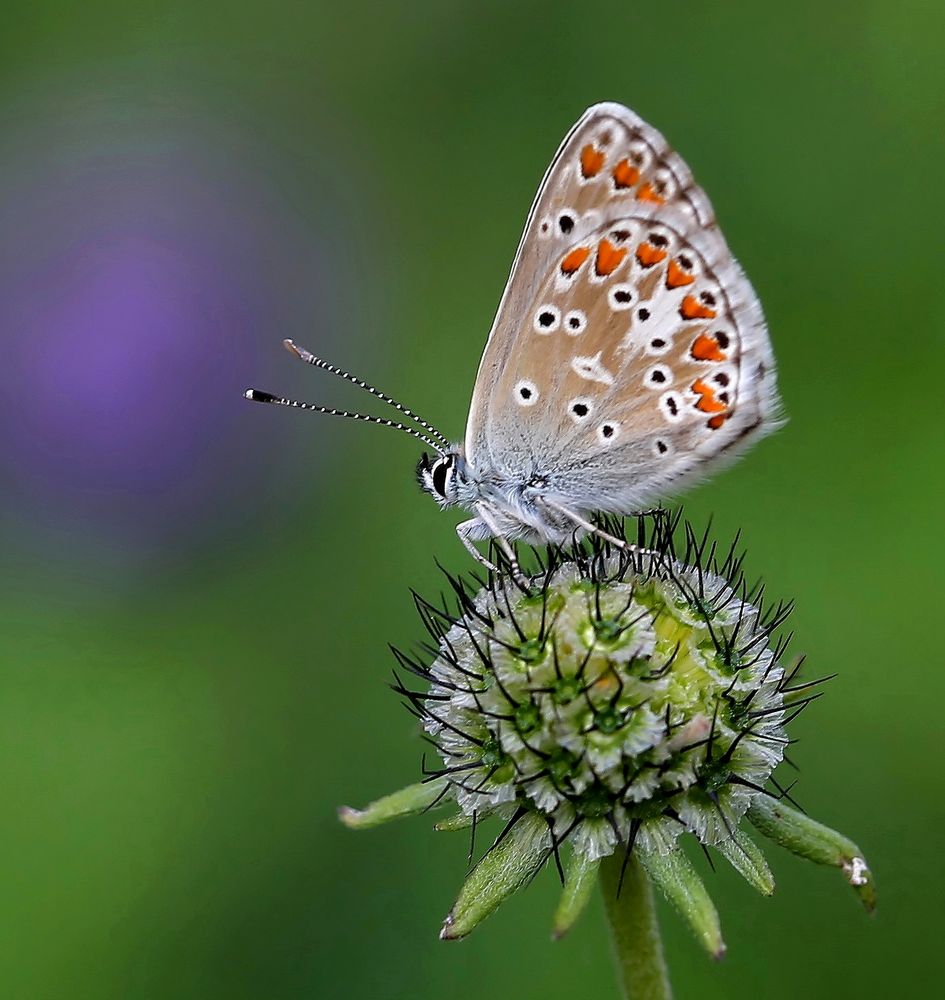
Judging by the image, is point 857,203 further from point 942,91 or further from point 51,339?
point 51,339

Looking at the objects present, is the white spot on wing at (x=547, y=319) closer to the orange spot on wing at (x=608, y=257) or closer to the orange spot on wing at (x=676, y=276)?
the orange spot on wing at (x=608, y=257)

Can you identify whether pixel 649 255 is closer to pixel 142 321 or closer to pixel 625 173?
pixel 625 173

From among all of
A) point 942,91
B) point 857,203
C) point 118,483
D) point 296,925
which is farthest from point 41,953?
point 942,91

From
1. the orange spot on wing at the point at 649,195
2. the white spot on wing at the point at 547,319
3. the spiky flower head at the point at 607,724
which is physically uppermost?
the orange spot on wing at the point at 649,195

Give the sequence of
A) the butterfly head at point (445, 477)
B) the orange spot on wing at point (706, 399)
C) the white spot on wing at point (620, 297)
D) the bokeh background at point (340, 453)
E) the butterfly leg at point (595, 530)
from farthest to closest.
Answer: the bokeh background at point (340, 453), the butterfly head at point (445, 477), the white spot on wing at point (620, 297), the orange spot on wing at point (706, 399), the butterfly leg at point (595, 530)

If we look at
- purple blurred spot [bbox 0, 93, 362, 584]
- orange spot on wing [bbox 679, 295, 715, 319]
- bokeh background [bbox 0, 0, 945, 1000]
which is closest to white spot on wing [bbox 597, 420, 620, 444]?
orange spot on wing [bbox 679, 295, 715, 319]

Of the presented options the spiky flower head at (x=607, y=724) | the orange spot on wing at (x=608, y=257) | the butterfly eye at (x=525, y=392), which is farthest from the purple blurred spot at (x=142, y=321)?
the spiky flower head at (x=607, y=724)

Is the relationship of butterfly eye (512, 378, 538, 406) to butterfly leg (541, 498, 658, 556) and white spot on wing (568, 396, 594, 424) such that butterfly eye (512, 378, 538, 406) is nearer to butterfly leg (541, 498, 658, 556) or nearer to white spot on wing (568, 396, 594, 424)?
white spot on wing (568, 396, 594, 424)

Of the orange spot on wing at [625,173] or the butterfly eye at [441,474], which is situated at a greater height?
the orange spot on wing at [625,173]

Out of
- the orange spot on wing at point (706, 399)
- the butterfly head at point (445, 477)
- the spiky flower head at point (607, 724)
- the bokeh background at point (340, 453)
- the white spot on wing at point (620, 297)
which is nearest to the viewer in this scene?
the spiky flower head at point (607, 724)
